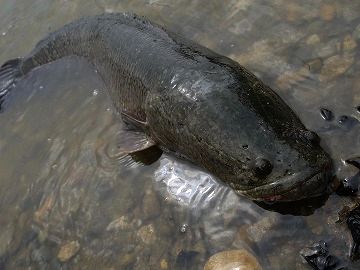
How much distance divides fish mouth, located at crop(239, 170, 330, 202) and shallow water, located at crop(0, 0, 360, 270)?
0.65ft

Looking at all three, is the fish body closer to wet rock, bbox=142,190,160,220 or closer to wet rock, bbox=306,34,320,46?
wet rock, bbox=142,190,160,220

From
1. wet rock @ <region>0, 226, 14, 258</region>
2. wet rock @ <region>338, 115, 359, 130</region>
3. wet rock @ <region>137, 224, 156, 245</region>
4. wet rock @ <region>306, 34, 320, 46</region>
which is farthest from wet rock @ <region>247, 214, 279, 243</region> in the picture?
wet rock @ <region>0, 226, 14, 258</region>

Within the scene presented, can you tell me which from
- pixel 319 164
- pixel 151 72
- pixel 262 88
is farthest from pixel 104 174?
pixel 319 164

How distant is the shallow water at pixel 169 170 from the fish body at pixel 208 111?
0.94 ft

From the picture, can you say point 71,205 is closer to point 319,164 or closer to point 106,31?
point 106,31

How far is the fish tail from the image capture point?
6961 millimetres

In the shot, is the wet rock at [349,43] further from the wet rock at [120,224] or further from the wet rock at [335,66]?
the wet rock at [120,224]

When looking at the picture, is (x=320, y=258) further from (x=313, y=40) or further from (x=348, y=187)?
(x=313, y=40)

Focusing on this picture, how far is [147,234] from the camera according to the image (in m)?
4.09

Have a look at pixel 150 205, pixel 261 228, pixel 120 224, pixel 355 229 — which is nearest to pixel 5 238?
pixel 120 224

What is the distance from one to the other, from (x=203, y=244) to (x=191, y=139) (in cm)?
90

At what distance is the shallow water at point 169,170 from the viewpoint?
12.0 feet

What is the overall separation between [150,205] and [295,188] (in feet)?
5.09

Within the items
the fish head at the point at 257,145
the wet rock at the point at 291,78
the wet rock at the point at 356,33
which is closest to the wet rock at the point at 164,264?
the fish head at the point at 257,145
